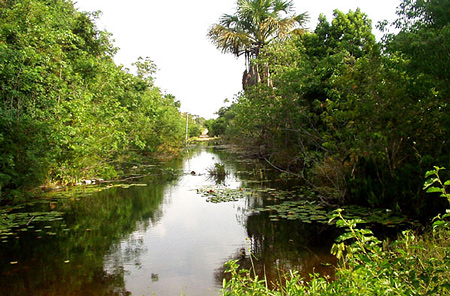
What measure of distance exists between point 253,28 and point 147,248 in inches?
789

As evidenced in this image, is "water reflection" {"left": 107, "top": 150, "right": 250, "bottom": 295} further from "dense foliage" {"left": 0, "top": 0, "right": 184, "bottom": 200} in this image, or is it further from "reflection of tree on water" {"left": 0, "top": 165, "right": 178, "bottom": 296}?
"dense foliage" {"left": 0, "top": 0, "right": 184, "bottom": 200}

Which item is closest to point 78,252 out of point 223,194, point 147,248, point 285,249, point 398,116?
point 147,248

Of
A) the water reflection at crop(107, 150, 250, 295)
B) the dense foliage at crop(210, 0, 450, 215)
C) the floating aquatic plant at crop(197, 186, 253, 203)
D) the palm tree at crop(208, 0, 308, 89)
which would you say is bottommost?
the water reflection at crop(107, 150, 250, 295)

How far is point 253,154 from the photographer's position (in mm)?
22672

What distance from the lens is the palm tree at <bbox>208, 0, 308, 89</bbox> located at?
21.9 m

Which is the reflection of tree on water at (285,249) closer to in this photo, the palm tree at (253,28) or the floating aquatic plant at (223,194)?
the floating aquatic plant at (223,194)

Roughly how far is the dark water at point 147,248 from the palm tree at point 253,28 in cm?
1530

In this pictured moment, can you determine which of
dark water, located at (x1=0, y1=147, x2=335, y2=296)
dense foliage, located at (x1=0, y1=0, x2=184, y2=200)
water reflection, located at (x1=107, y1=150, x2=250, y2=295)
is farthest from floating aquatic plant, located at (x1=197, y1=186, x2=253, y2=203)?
dense foliage, located at (x1=0, y1=0, x2=184, y2=200)

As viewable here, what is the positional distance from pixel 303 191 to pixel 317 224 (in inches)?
138

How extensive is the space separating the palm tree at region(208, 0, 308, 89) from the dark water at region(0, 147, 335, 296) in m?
15.3

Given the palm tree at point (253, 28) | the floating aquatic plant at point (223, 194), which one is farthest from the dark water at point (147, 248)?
the palm tree at point (253, 28)

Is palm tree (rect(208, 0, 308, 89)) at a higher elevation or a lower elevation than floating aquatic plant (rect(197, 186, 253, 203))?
higher

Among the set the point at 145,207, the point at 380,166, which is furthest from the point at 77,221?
the point at 380,166

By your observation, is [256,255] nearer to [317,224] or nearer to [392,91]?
[317,224]
